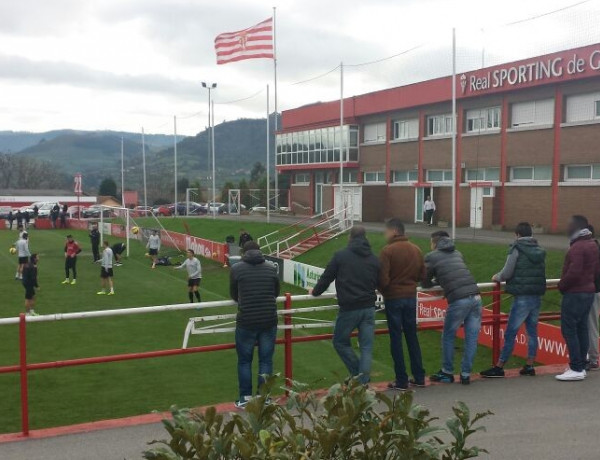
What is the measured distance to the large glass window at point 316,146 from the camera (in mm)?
48312

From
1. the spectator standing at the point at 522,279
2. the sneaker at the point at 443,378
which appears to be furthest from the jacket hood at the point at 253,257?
the spectator standing at the point at 522,279

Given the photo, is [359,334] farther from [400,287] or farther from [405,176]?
[405,176]

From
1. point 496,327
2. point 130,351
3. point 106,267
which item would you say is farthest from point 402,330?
point 106,267

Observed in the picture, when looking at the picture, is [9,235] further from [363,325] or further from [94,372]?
[363,325]

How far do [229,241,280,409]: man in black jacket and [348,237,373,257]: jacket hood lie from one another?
82cm

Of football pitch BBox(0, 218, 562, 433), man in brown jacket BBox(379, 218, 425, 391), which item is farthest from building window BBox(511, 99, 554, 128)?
man in brown jacket BBox(379, 218, 425, 391)

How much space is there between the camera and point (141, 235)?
45.7 m

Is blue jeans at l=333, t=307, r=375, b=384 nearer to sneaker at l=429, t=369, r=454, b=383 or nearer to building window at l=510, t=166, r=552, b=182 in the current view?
sneaker at l=429, t=369, r=454, b=383

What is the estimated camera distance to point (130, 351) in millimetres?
14539

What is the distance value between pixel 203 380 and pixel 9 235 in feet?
136

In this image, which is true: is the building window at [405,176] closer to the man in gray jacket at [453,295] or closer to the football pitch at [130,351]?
the football pitch at [130,351]

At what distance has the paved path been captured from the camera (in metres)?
5.74

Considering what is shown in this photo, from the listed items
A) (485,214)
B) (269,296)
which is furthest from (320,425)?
(485,214)

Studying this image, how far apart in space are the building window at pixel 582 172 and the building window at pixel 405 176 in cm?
1149
